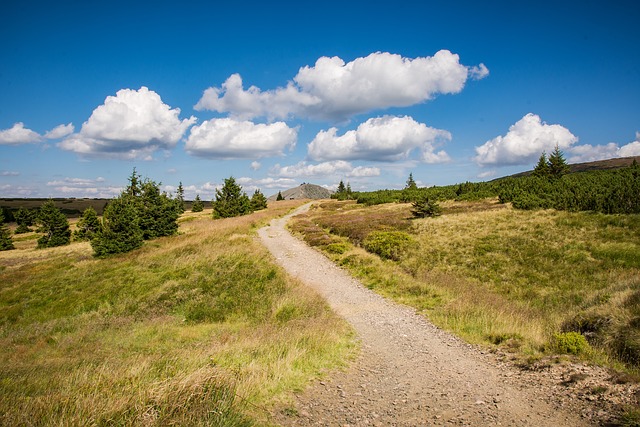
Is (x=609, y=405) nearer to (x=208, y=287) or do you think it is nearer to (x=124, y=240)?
(x=208, y=287)

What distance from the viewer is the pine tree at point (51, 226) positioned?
45.5 meters

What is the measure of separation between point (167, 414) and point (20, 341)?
12.4 meters

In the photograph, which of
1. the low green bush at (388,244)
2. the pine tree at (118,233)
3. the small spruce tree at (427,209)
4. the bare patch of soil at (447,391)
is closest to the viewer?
the bare patch of soil at (447,391)

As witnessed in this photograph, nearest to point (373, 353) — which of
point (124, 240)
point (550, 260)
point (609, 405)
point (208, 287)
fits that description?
point (609, 405)

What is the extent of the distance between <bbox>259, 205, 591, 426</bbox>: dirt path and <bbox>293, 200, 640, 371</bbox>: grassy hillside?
1198 millimetres

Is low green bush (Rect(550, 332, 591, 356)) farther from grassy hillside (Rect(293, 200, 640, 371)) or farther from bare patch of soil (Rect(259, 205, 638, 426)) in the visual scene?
bare patch of soil (Rect(259, 205, 638, 426))

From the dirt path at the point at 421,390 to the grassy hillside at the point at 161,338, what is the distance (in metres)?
0.65

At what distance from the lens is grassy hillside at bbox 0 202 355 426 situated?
14.3 ft

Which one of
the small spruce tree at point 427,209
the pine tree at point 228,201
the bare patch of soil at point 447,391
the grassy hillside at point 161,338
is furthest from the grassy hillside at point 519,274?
the pine tree at point 228,201

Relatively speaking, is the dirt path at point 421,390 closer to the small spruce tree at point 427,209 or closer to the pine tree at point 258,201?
the small spruce tree at point 427,209

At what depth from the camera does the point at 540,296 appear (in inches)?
544

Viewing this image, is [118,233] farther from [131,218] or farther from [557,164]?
[557,164]

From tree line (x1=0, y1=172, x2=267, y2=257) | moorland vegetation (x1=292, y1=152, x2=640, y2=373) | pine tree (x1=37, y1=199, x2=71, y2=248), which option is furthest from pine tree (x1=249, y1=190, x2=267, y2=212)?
moorland vegetation (x1=292, y1=152, x2=640, y2=373)

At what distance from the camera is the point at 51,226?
4641 cm
